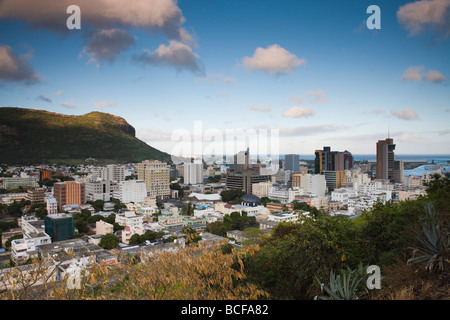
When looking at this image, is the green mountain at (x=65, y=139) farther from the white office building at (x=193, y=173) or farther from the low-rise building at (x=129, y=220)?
the low-rise building at (x=129, y=220)

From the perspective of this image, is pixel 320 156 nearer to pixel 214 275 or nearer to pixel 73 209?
pixel 73 209

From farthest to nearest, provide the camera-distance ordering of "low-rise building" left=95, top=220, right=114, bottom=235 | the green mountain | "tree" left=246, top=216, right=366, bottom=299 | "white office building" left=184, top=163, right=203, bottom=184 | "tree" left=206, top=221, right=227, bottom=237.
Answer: "white office building" left=184, top=163, right=203, bottom=184 < the green mountain < "low-rise building" left=95, top=220, right=114, bottom=235 < "tree" left=206, top=221, right=227, bottom=237 < "tree" left=246, top=216, right=366, bottom=299

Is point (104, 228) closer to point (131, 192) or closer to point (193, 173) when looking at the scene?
point (131, 192)

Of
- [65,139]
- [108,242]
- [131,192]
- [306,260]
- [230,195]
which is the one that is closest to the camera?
[306,260]

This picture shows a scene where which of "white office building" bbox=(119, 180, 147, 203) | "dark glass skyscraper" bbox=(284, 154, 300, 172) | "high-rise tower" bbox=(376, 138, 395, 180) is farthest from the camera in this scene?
"dark glass skyscraper" bbox=(284, 154, 300, 172)

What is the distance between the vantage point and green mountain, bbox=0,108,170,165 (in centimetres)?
2406

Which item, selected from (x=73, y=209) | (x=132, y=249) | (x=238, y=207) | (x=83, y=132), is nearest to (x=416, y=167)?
(x=238, y=207)

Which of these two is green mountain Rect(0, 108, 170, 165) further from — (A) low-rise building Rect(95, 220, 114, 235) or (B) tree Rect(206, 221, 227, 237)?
(B) tree Rect(206, 221, 227, 237)

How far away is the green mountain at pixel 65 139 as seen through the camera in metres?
24.1

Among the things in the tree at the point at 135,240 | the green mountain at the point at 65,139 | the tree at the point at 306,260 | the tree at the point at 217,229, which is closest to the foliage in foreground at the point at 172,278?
the tree at the point at 306,260

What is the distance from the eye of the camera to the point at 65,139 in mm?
29797

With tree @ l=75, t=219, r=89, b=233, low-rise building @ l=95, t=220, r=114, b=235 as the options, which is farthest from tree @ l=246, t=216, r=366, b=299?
tree @ l=75, t=219, r=89, b=233

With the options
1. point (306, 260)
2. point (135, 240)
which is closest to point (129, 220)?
point (135, 240)

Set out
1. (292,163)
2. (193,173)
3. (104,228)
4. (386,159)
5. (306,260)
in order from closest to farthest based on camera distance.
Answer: (306,260), (104,228), (386,159), (292,163), (193,173)
